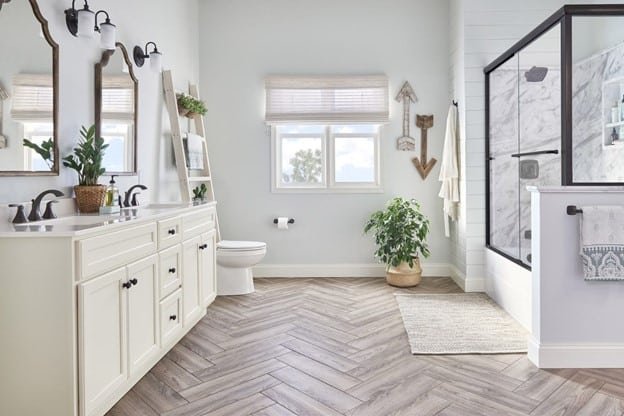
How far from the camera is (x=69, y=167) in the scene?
2559 mm

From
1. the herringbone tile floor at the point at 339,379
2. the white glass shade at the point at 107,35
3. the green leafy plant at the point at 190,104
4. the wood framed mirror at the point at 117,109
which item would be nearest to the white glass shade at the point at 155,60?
the wood framed mirror at the point at 117,109

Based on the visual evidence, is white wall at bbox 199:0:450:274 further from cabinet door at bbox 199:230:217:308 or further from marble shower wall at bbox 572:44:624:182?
marble shower wall at bbox 572:44:624:182

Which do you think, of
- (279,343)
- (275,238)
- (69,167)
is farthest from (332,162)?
(69,167)

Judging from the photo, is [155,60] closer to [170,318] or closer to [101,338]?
[170,318]

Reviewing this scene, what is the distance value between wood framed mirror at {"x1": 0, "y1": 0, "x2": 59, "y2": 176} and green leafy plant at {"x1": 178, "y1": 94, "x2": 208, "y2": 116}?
5.47 ft

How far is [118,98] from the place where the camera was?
10.1 ft

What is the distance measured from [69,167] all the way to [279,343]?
5.19 ft

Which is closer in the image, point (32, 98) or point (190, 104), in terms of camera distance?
point (32, 98)

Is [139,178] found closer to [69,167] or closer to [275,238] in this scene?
[69,167]

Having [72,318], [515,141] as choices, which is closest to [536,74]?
[515,141]

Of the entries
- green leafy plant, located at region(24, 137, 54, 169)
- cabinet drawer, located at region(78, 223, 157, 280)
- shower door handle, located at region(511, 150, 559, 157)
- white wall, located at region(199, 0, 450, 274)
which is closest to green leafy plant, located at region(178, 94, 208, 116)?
white wall, located at region(199, 0, 450, 274)

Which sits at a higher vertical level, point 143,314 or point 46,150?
point 46,150

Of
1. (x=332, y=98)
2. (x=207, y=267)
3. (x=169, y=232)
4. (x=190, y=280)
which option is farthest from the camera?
(x=332, y=98)

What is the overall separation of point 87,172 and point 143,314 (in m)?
0.85
